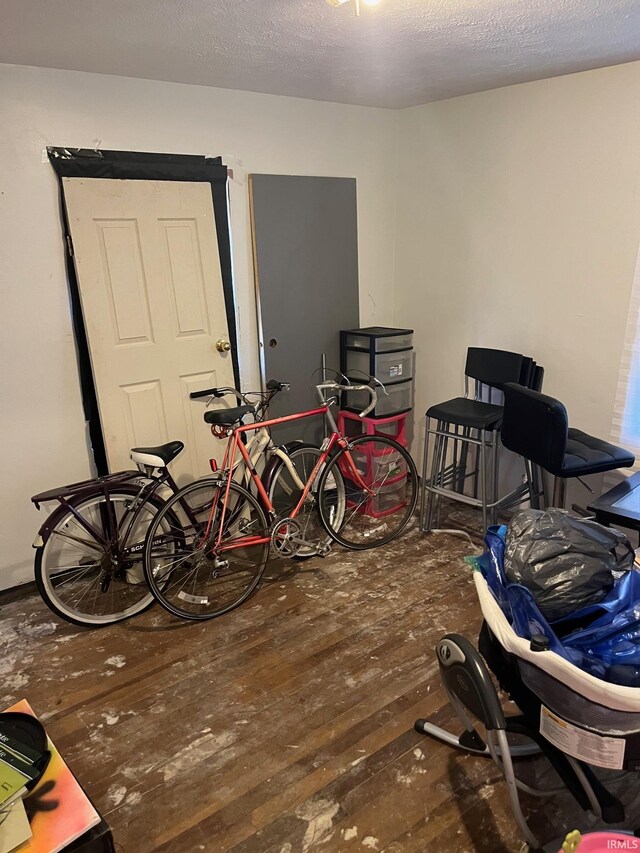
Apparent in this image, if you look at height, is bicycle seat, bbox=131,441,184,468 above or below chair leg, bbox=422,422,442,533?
above

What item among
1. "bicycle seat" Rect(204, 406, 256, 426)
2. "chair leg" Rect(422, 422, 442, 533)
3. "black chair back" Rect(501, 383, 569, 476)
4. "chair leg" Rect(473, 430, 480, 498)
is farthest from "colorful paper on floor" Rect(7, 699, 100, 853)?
"chair leg" Rect(473, 430, 480, 498)

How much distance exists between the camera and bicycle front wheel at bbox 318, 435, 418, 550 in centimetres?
310

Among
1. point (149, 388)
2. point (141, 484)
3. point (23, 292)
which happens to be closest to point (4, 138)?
point (23, 292)

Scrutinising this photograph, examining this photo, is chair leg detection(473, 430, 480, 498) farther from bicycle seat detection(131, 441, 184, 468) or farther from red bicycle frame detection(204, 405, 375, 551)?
bicycle seat detection(131, 441, 184, 468)

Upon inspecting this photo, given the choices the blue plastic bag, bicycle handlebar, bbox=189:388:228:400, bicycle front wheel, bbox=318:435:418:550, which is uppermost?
bicycle handlebar, bbox=189:388:228:400

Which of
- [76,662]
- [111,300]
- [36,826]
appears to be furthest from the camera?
[111,300]

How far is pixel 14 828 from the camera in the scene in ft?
4.19

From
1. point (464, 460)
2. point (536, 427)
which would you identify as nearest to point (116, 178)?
point (536, 427)

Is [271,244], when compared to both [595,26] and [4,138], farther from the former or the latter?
[595,26]

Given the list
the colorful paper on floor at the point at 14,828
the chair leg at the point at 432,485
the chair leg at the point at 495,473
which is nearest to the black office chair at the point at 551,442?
the chair leg at the point at 495,473

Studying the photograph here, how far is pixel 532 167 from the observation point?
2900mm

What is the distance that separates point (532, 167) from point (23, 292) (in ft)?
8.31

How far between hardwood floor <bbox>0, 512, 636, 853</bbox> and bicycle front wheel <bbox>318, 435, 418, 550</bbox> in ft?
1.21

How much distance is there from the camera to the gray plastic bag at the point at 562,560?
133 centimetres
